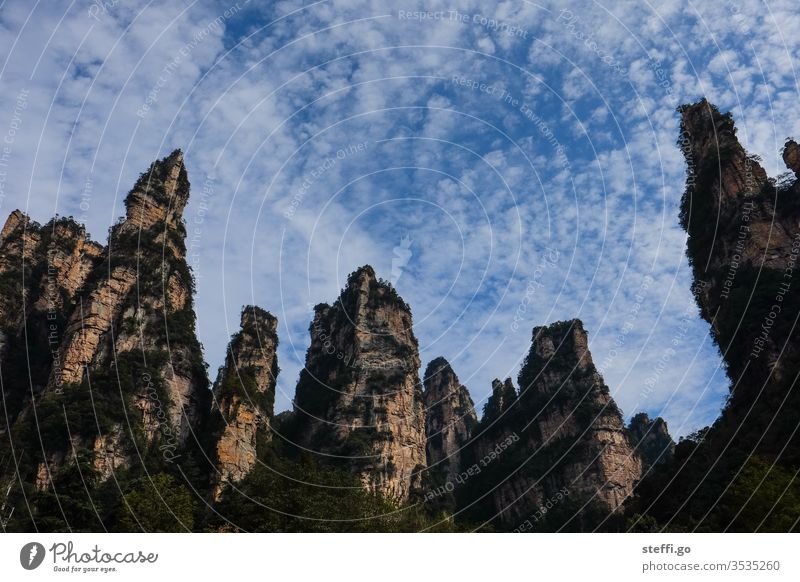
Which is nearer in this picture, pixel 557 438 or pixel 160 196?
pixel 160 196

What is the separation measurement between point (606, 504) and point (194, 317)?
61.8 meters

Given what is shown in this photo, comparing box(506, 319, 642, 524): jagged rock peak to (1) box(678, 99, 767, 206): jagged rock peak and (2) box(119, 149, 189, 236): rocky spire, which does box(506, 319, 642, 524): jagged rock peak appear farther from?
(2) box(119, 149, 189, 236): rocky spire

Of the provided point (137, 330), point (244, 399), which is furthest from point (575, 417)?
point (137, 330)

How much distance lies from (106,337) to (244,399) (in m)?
18.3

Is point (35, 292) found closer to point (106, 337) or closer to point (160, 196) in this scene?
→ point (106, 337)

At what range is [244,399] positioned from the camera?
6981cm

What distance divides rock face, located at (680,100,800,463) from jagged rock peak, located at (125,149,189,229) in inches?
2750

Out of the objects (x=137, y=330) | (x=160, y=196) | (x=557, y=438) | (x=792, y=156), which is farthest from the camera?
(x=557, y=438)

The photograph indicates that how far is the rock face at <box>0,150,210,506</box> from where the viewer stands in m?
61.9

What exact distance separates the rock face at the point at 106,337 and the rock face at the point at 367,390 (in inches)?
790
